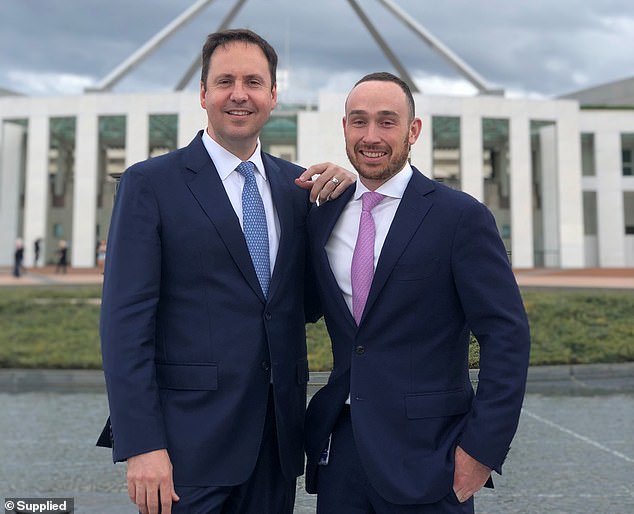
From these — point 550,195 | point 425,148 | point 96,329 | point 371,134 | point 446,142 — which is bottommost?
point 96,329

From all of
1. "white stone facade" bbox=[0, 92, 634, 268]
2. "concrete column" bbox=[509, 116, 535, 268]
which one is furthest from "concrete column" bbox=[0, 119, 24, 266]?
"concrete column" bbox=[509, 116, 535, 268]

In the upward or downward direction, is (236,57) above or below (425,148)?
below

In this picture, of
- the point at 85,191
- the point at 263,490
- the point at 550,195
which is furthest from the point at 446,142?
the point at 263,490

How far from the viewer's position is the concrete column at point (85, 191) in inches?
1372

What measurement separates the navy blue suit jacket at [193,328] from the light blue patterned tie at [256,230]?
0.04 meters

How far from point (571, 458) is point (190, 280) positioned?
162 inches

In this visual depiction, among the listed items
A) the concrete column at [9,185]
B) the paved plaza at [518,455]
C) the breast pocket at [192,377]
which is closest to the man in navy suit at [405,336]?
the breast pocket at [192,377]

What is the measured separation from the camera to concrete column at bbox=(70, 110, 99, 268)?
34844mm

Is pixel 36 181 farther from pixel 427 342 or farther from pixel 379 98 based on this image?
pixel 427 342

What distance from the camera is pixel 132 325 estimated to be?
6.13 feet

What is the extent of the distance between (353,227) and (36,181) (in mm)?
37173

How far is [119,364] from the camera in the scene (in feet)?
6.11

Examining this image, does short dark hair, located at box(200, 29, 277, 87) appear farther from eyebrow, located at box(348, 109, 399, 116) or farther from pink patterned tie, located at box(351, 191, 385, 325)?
pink patterned tie, located at box(351, 191, 385, 325)

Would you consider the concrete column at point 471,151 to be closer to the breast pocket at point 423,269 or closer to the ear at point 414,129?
the ear at point 414,129
